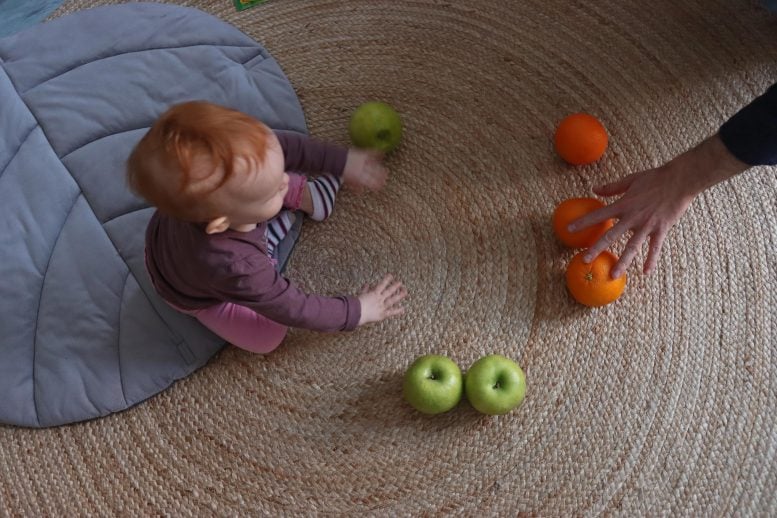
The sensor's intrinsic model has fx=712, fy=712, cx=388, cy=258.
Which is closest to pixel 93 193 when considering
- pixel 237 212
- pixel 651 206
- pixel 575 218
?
pixel 237 212

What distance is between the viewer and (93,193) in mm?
1157

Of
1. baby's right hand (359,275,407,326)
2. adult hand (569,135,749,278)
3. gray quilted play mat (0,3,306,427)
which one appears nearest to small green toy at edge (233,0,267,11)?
gray quilted play mat (0,3,306,427)

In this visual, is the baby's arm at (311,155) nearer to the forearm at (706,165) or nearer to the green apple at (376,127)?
the green apple at (376,127)

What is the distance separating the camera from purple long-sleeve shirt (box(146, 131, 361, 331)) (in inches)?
34.4

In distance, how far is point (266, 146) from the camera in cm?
79

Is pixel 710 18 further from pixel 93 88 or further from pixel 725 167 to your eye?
pixel 93 88

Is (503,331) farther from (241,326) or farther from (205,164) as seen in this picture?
(205,164)

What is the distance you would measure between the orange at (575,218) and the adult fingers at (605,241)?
30 mm

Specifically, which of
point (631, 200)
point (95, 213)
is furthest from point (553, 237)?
point (95, 213)

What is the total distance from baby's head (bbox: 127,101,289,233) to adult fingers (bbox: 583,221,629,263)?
1.55 ft

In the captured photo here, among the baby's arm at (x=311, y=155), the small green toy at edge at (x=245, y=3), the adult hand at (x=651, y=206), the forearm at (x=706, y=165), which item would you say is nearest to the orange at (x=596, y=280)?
the adult hand at (x=651, y=206)

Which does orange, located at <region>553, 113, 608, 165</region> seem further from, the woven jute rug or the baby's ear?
the baby's ear

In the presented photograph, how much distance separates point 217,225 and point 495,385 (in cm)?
45

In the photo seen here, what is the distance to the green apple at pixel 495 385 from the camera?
0.99 m
